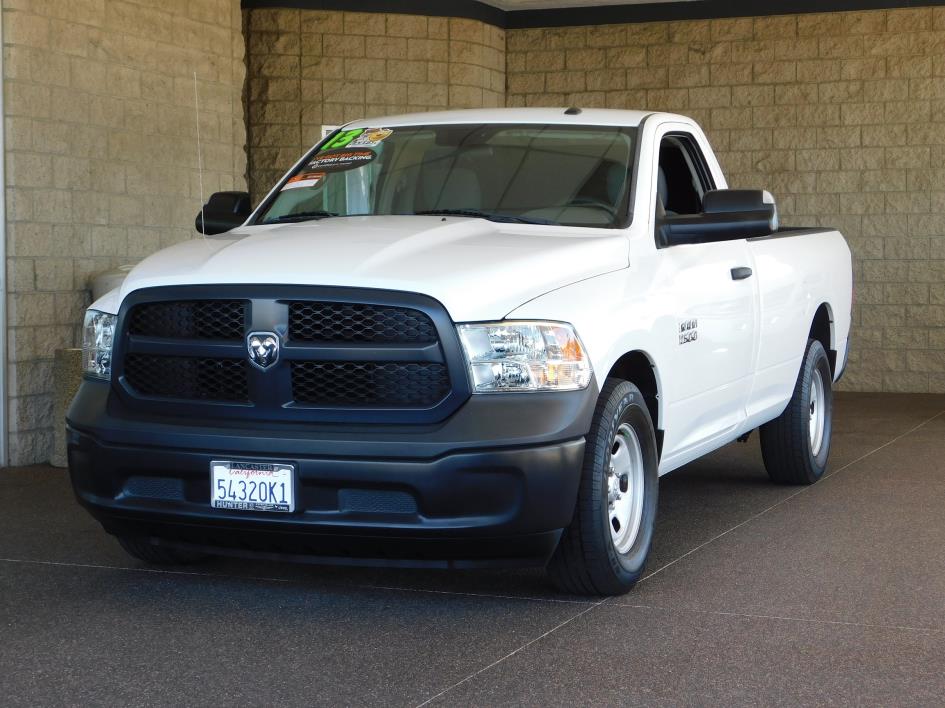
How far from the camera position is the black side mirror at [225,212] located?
20.4 feet

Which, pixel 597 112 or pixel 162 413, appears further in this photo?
pixel 597 112

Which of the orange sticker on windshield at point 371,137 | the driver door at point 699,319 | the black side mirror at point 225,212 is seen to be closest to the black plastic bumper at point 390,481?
the driver door at point 699,319

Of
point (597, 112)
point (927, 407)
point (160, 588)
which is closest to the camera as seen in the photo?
point (160, 588)

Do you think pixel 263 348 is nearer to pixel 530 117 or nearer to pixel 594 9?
pixel 530 117

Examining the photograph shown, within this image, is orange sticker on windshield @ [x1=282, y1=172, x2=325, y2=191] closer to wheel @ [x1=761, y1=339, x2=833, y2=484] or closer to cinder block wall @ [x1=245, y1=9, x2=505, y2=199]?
wheel @ [x1=761, y1=339, x2=833, y2=484]

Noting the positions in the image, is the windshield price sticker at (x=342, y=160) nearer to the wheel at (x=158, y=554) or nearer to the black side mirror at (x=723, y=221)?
the black side mirror at (x=723, y=221)

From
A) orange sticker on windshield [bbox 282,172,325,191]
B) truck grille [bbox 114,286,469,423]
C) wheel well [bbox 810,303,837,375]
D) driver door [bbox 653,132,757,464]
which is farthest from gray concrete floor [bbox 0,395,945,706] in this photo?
orange sticker on windshield [bbox 282,172,325,191]

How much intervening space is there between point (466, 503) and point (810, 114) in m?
9.93

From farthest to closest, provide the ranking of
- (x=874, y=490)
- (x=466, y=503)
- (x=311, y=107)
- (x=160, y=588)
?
(x=311, y=107)
(x=874, y=490)
(x=160, y=588)
(x=466, y=503)

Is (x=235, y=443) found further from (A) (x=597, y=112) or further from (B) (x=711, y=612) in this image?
(A) (x=597, y=112)

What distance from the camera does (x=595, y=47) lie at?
14.0 m

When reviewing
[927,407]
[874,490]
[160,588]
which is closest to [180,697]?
[160,588]

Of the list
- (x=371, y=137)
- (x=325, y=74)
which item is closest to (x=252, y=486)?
(x=371, y=137)

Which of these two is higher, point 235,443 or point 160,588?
point 235,443
